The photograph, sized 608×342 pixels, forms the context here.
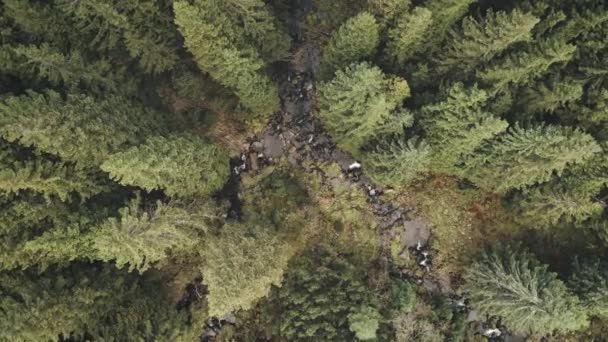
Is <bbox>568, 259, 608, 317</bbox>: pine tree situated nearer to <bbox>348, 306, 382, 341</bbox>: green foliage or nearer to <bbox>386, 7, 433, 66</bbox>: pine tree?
<bbox>348, 306, 382, 341</bbox>: green foliage

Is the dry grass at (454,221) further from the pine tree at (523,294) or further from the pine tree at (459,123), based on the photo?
the pine tree at (459,123)

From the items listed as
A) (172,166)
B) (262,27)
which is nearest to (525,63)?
(262,27)

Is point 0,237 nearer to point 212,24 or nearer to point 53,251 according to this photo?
point 53,251

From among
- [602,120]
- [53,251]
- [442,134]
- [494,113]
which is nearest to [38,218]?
[53,251]

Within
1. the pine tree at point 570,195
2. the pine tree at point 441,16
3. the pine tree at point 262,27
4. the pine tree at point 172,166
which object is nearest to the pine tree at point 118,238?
the pine tree at point 172,166

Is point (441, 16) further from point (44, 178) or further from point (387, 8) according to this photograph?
point (44, 178)

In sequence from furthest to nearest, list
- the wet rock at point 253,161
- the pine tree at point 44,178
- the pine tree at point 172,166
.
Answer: the wet rock at point 253,161
the pine tree at point 44,178
the pine tree at point 172,166
